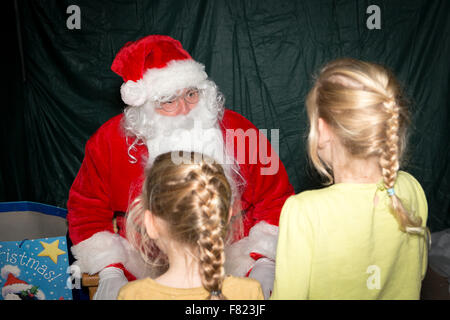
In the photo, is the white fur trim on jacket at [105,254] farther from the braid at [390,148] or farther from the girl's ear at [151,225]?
the braid at [390,148]

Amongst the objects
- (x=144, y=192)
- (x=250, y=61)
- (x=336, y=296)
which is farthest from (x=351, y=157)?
(x=250, y=61)

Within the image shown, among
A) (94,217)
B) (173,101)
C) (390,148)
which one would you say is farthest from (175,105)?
(390,148)

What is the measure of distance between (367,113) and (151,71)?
0.92 m

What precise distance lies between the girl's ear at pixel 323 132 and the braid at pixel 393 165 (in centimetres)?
14

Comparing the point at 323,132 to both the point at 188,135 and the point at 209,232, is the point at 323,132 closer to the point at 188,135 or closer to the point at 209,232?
the point at 209,232

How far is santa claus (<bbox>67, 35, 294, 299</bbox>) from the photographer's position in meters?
1.51

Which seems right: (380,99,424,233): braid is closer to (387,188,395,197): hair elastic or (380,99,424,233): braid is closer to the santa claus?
(387,188,395,197): hair elastic

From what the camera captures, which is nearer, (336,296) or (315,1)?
(336,296)

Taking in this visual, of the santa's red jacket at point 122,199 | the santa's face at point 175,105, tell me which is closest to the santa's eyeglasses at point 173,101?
the santa's face at point 175,105

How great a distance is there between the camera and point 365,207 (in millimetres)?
984

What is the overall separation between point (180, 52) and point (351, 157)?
907 mm

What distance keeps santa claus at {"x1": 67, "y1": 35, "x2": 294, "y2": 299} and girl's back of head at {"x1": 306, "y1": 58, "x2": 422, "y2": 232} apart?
589mm

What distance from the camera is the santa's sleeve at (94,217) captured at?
1497 mm

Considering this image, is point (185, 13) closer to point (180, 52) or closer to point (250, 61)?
point (250, 61)
